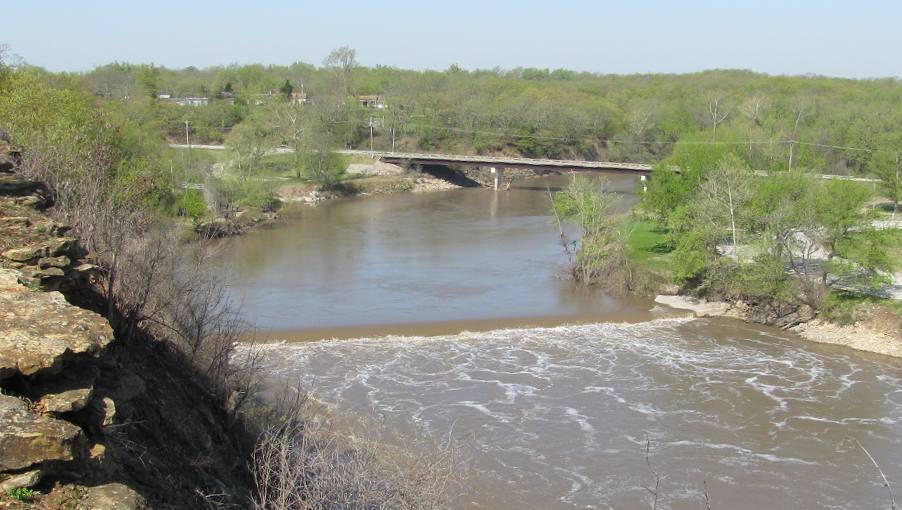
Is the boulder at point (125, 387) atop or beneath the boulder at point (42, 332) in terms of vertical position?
beneath

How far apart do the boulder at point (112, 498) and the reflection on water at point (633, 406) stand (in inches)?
306

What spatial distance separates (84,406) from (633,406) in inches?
608

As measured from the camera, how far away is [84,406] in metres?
7.82

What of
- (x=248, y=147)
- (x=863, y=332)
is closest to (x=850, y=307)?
(x=863, y=332)

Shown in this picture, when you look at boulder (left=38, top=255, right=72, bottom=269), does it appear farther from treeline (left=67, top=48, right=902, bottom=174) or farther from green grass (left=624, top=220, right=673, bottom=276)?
treeline (left=67, top=48, right=902, bottom=174)

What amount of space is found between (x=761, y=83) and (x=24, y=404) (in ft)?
369

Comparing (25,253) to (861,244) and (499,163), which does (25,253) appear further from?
(499,163)

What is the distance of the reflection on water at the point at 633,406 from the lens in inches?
652

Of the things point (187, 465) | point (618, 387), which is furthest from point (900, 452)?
point (187, 465)

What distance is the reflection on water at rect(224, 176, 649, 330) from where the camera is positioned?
1129 inches

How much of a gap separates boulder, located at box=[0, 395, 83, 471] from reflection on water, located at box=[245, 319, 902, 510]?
8.32 metres

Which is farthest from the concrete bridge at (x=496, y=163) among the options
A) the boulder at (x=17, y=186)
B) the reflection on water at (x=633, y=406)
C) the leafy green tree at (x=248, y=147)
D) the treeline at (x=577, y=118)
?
the boulder at (x=17, y=186)

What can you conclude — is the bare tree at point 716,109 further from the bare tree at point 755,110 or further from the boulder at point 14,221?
the boulder at point 14,221

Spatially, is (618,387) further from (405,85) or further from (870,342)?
(405,85)
